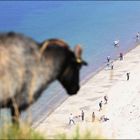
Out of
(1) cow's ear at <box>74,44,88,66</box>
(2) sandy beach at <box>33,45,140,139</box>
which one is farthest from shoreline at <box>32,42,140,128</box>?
(1) cow's ear at <box>74,44,88,66</box>

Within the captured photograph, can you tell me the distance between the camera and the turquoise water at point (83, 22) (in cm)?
6072

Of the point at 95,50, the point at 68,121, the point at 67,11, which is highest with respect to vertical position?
the point at 67,11

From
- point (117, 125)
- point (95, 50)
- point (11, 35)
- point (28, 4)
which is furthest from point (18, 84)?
point (28, 4)

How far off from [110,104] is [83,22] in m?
46.8

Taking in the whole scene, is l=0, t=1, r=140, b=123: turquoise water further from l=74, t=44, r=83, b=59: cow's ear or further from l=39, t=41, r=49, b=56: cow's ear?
l=39, t=41, r=49, b=56: cow's ear

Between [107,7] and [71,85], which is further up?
[107,7]

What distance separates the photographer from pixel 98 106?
3525 centimetres

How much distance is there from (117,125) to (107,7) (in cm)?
6596

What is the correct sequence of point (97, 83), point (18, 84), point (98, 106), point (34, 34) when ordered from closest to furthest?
point (18, 84) → point (98, 106) → point (97, 83) → point (34, 34)

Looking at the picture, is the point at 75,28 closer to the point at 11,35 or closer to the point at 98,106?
the point at 98,106

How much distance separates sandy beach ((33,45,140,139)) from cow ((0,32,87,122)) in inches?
637

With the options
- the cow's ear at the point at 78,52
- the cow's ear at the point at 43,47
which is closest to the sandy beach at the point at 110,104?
the cow's ear at the point at 78,52

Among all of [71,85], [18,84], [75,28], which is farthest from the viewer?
[75,28]

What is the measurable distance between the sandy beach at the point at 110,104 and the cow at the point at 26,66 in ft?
53.0
